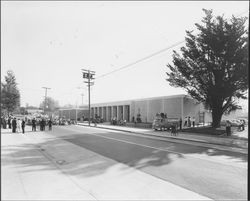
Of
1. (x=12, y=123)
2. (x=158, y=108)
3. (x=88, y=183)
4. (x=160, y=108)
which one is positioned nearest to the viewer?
(x=88, y=183)

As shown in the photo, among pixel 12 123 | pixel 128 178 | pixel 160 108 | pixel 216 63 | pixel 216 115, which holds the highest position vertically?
pixel 216 63

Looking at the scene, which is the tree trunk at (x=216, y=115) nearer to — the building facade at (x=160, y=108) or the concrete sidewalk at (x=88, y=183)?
the building facade at (x=160, y=108)

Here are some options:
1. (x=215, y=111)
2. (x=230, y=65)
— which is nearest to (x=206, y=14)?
(x=230, y=65)

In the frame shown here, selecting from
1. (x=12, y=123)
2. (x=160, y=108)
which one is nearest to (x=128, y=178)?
(x=12, y=123)

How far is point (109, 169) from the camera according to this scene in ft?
31.9

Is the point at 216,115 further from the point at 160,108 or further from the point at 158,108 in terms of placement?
the point at 158,108

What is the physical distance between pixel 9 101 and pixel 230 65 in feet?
98.7

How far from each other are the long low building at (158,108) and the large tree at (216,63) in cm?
531

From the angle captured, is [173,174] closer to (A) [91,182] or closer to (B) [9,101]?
(A) [91,182]

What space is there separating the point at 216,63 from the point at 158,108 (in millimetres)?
17586

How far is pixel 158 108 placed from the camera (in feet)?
155

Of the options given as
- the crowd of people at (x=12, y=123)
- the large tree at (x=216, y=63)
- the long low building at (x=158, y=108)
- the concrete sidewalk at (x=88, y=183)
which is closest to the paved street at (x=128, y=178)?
the concrete sidewalk at (x=88, y=183)

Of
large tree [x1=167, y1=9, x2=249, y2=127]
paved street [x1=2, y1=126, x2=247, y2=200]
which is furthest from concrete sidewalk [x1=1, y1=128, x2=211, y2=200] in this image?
large tree [x1=167, y1=9, x2=249, y2=127]

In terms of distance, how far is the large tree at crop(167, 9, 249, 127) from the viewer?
1166 inches
